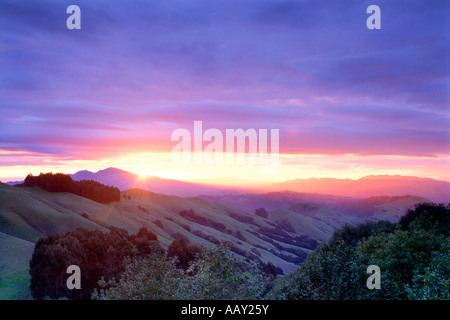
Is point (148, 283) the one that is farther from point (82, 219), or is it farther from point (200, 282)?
point (82, 219)

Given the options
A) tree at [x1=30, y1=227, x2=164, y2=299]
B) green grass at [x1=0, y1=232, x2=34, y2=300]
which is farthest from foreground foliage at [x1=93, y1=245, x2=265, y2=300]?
green grass at [x1=0, y1=232, x2=34, y2=300]

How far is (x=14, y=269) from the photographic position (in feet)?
182

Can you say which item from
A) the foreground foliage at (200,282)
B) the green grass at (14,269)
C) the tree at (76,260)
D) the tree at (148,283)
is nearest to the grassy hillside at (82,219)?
the tree at (148,283)

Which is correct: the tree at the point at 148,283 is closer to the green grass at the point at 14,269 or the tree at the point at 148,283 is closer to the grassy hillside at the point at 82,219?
the grassy hillside at the point at 82,219

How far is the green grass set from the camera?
163 ft

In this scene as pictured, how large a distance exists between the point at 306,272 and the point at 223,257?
8380 mm

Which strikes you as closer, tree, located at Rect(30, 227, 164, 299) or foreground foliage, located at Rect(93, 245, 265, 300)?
foreground foliage, located at Rect(93, 245, 265, 300)

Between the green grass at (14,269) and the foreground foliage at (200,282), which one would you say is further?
the green grass at (14,269)

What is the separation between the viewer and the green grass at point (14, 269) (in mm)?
49625

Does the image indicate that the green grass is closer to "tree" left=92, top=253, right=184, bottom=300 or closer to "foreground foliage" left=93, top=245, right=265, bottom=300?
"tree" left=92, top=253, right=184, bottom=300

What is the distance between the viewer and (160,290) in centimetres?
2909

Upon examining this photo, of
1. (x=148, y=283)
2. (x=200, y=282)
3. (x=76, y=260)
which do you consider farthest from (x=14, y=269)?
(x=200, y=282)
